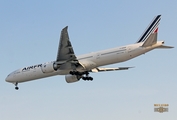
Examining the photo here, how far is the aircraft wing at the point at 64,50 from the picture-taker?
45.2 m

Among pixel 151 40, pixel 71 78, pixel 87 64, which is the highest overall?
pixel 151 40

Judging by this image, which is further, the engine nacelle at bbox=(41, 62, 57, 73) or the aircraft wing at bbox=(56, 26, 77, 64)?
the engine nacelle at bbox=(41, 62, 57, 73)

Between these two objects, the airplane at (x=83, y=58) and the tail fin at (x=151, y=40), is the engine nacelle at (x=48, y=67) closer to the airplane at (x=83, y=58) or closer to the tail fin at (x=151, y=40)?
the airplane at (x=83, y=58)

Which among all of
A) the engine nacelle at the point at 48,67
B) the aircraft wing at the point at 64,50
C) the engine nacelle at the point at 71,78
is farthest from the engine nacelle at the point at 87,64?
the engine nacelle at the point at 71,78

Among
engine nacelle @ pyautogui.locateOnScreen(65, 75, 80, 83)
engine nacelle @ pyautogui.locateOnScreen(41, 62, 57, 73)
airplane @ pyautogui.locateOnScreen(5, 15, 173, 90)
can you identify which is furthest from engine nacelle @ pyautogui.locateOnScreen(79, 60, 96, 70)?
engine nacelle @ pyautogui.locateOnScreen(65, 75, 80, 83)

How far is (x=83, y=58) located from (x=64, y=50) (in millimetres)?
4461

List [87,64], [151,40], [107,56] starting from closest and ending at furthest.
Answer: [151,40]
[107,56]
[87,64]

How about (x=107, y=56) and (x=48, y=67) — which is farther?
(x=48, y=67)

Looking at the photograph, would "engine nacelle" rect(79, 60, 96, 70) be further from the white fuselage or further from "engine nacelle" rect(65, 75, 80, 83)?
"engine nacelle" rect(65, 75, 80, 83)

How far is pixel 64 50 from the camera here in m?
47.2

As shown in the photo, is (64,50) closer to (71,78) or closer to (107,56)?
(107,56)

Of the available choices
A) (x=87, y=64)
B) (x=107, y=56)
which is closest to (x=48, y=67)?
(x=87, y=64)

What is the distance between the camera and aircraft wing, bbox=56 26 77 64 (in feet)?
148

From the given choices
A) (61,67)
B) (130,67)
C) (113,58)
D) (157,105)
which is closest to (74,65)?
(61,67)
